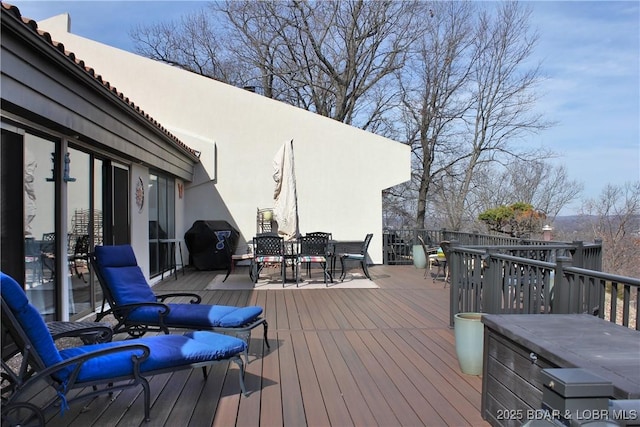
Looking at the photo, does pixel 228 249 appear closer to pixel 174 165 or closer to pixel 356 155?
pixel 174 165

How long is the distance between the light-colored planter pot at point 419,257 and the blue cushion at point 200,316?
293 inches

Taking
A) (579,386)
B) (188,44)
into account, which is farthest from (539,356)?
(188,44)

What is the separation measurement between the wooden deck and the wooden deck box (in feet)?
1.10

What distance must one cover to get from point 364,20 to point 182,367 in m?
17.6

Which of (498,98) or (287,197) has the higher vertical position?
(498,98)

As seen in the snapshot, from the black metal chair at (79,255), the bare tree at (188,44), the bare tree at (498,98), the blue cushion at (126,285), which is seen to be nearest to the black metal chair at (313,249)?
the black metal chair at (79,255)

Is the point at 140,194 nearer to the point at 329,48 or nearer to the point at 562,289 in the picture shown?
the point at 562,289

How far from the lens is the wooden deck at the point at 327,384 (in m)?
2.75

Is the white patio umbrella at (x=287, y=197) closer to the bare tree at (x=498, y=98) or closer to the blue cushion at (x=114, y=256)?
the blue cushion at (x=114, y=256)

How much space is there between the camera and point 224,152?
11109 mm

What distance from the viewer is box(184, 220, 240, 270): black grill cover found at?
399 inches

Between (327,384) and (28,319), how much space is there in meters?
1.95

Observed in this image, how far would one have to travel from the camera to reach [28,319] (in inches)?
94.0

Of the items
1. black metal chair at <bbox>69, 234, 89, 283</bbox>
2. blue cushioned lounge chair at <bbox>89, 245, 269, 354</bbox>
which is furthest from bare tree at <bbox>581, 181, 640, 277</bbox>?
black metal chair at <bbox>69, 234, 89, 283</bbox>
